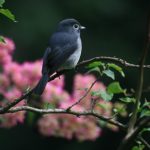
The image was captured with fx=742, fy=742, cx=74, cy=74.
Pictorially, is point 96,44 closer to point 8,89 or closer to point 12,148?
point 12,148

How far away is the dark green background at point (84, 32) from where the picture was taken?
11.9m

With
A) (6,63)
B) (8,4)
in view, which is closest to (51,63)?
(6,63)

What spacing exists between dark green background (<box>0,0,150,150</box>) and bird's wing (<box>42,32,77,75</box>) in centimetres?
630

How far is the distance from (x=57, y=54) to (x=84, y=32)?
812 centimetres

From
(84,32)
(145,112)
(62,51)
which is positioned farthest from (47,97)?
(84,32)

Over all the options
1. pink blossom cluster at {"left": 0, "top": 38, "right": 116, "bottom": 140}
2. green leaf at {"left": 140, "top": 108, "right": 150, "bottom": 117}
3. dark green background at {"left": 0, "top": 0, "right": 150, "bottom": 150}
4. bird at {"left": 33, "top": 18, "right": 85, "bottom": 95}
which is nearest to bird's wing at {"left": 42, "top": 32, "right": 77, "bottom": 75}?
bird at {"left": 33, "top": 18, "right": 85, "bottom": 95}

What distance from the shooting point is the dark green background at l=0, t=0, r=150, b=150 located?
11.9 m

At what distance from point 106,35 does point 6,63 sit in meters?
8.38

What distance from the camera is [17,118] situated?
15.8 ft

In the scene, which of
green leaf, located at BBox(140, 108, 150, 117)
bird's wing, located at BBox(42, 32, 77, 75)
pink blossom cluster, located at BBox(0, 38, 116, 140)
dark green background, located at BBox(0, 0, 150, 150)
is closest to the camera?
green leaf, located at BBox(140, 108, 150, 117)

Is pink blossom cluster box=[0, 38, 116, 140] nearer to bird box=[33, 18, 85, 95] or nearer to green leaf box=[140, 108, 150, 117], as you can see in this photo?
bird box=[33, 18, 85, 95]

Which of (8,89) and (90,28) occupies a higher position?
(8,89)

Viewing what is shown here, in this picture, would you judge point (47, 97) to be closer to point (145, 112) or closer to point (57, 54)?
point (57, 54)

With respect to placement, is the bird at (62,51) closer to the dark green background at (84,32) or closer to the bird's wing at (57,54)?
the bird's wing at (57,54)
